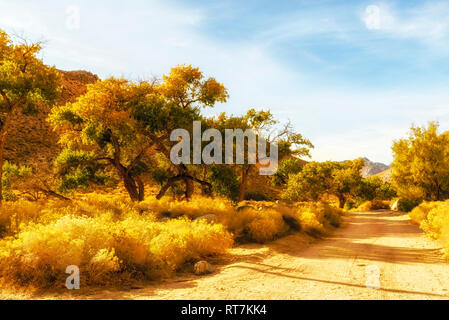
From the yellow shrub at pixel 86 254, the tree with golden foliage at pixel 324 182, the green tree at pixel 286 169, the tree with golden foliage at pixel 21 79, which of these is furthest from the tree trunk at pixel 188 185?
the tree with golden foliage at pixel 324 182

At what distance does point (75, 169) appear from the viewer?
67.9ft

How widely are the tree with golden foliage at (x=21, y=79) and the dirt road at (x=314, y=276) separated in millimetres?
12688

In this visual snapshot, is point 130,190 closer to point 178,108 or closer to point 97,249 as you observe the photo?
point 178,108

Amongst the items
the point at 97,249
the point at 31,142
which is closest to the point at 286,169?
the point at 97,249

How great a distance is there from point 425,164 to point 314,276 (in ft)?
90.4

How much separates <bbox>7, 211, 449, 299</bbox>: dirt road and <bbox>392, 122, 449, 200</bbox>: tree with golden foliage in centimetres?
2046

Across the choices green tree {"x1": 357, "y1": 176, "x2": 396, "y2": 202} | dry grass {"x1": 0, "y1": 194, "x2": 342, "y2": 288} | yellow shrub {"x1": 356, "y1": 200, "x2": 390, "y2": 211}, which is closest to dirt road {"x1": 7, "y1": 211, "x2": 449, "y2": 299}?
dry grass {"x1": 0, "y1": 194, "x2": 342, "y2": 288}

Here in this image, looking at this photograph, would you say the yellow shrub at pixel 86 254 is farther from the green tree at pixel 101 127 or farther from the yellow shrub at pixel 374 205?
the yellow shrub at pixel 374 205

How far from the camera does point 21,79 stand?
15.5 metres

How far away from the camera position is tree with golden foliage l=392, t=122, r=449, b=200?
29.5 m

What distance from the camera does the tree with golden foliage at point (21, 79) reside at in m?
15.5

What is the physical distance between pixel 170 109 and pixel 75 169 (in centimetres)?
750

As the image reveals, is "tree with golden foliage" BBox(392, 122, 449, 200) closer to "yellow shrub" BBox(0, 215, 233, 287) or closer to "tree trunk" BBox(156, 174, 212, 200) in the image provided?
"tree trunk" BBox(156, 174, 212, 200)
